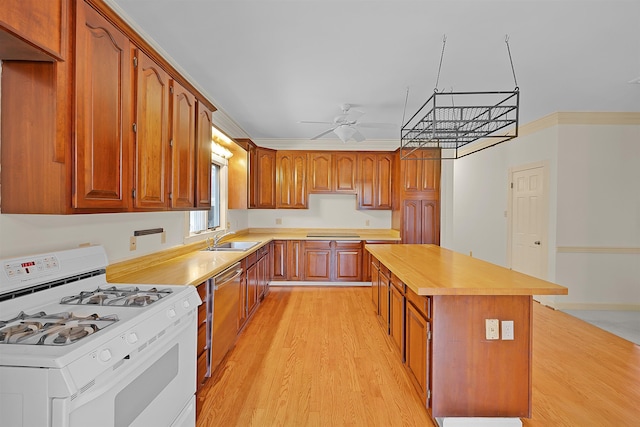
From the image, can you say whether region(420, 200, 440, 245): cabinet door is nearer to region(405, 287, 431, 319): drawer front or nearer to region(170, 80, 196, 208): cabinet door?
region(405, 287, 431, 319): drawer front

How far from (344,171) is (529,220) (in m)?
2.97

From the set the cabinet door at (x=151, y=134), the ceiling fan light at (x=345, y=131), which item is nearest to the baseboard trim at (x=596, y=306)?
the ceiling fan light at (x=345, y=131)

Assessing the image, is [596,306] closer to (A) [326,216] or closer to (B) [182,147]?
(A) [326,216]

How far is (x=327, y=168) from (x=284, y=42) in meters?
2.97

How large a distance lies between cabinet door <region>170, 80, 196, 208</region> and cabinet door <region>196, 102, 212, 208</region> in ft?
0.21

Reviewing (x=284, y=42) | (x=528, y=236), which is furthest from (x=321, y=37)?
(x=528, y=236)

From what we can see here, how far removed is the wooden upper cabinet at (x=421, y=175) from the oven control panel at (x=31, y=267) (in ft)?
14.4

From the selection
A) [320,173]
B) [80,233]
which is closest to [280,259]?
[320,173]

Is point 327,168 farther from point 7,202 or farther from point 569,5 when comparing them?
point 7,202

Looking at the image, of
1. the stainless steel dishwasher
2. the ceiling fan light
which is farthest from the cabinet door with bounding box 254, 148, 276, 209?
the stainless steel dishwasher

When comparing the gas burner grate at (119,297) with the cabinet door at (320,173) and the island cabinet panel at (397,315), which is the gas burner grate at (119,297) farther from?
the cabinet door at (320,173)

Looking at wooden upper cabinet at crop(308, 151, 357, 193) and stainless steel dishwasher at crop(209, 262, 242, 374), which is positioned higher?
wooden upper cabinet at crop(308, 151, 357, 193)

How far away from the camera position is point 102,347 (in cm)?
98

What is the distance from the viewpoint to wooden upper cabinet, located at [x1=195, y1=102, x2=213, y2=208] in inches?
101
